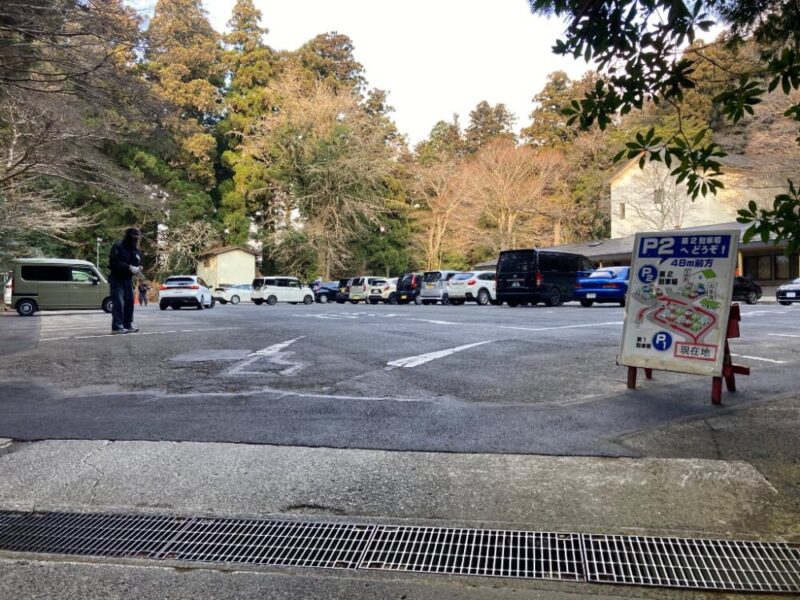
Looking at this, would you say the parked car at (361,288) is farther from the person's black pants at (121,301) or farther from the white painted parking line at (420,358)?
the white painted parking line at (420,358)

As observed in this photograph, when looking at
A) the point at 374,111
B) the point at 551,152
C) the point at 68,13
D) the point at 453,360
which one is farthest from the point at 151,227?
the point at 453,360

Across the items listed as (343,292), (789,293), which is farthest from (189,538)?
(343,292)

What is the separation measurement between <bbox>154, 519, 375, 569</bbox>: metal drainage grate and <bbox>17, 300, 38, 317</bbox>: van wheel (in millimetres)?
22555

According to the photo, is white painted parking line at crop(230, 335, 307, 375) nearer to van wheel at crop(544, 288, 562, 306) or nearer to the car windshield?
van wheel at crop(544, 288, 562, 306)

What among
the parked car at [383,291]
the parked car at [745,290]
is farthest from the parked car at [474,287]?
the parked car at [745,290]

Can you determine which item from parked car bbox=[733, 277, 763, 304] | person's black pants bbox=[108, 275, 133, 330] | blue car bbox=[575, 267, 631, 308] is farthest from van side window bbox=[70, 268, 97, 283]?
parked car bbox=[733, 277, 763, 304]

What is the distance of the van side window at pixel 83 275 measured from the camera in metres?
23.0

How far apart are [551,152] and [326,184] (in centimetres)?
1904

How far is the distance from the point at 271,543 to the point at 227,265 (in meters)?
47.1

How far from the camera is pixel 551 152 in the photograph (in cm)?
5075

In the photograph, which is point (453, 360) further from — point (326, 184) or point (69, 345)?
point (326, 184)

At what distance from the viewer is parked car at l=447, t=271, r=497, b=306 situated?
30.4m

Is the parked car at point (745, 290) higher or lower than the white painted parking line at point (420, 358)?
higher

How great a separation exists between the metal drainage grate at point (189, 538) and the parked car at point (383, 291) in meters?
31.8
